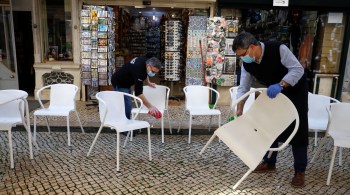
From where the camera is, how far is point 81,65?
6.00 meters

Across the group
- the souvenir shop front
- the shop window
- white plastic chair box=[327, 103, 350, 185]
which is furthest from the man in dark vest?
the shop window

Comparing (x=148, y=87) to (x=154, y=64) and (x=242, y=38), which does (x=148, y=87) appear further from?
(x=242, y=38)

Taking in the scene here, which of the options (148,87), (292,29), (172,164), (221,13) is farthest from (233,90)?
(292,29)

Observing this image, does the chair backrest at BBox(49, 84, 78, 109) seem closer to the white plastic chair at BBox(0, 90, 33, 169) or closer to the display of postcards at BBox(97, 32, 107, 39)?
the white plastic chair at BBox(0, 90, 33, 169)

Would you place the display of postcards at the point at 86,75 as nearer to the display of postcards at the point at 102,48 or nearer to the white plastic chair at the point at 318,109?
the display of postcards at the point at 102,48

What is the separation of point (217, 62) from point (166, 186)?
3663 mm

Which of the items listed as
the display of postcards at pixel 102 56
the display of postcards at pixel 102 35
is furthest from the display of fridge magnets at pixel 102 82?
the display of postcards at pixel 102 35

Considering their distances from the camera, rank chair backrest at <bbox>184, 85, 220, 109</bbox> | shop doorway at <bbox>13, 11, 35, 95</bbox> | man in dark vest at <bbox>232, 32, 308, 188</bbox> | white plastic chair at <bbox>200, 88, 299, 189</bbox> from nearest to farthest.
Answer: white plastic chair at <bbox>200, 88, 299, 189</bbox> → man in dark vest at <bbox>232, 32, 308, 188</bbox> → chair backrest at <bbox>184, 85, 220, 109</bbox> → shop doorway at <bbox>13, 11, 35, 95</bbox>

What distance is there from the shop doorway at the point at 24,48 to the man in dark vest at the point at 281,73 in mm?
5932

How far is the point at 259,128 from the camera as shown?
256 cm

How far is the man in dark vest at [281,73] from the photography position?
99.3 inches

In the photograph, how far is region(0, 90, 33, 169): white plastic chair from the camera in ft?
9.75

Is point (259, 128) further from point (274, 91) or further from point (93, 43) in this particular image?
point (93, 43)

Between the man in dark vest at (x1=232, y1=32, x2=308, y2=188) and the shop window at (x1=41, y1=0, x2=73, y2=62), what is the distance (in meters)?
4.66
